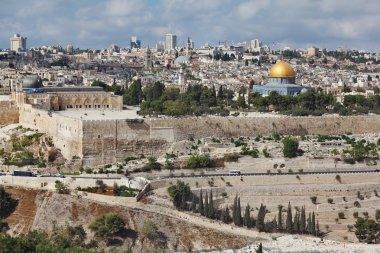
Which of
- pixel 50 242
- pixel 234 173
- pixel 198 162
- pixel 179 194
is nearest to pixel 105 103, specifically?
pixel 198 162

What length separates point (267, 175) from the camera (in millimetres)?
41250

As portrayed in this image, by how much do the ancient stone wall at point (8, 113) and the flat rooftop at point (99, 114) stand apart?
284 cm

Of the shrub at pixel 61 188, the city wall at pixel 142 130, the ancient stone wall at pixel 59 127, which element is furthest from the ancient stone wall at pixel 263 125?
the shrub at pixel 61 188

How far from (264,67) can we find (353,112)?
59.8 meters

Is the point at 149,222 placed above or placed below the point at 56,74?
below

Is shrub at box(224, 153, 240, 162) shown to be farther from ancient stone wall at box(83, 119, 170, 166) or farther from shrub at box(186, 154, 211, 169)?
ancient stone wall at box(83, 119, 170, 166)

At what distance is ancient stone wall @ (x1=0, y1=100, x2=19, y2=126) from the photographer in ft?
159

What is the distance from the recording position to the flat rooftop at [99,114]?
146ft

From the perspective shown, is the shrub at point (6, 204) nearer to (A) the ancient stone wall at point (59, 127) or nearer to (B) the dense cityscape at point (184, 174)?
(B) the dense cityscape at point (184, 174)

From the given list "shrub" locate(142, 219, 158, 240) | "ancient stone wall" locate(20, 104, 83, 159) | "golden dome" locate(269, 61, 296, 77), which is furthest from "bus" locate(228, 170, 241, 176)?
"golden dome" locate(269, 61, 296, 77)

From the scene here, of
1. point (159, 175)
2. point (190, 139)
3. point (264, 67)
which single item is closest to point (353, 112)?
point (190, 139)

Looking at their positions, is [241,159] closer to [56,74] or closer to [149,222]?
[149,222]

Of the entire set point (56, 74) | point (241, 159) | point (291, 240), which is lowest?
point (291, 240)

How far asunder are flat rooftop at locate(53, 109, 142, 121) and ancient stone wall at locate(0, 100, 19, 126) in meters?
2.84
